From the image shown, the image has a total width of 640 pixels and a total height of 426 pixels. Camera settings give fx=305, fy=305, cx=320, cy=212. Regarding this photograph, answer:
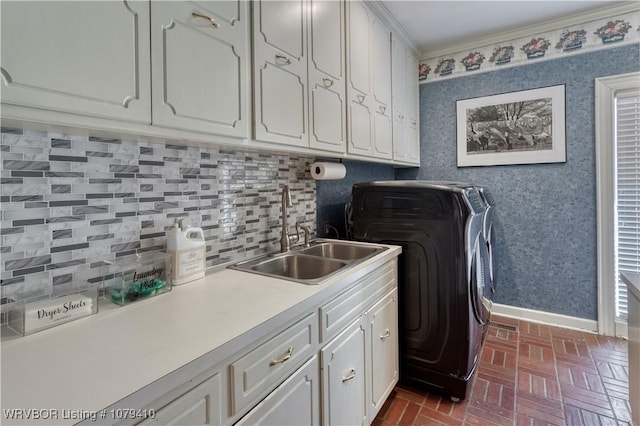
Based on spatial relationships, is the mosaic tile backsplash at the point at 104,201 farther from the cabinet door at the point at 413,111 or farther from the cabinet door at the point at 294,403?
the cabinet door at the point at 413,111

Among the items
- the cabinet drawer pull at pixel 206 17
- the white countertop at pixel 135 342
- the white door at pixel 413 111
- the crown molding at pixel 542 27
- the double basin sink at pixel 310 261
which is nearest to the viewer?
the white countertop at pixel 135 342

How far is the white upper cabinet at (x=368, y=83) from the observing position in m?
1.97

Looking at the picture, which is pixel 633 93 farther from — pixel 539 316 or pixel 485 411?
pixel 485 411

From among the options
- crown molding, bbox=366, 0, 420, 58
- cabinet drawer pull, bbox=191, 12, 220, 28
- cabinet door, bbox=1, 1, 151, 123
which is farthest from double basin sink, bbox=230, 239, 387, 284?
crown molding, bbox=366, 0, 420, 58

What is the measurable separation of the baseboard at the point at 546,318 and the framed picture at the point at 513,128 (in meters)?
1.38

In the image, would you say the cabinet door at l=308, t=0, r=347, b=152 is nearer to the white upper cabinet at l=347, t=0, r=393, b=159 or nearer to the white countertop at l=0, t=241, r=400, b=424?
the white upper cabinet at l=347, t=0, r=393, b=159

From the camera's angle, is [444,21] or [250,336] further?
[444,21]

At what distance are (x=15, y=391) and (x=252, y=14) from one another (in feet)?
4.52

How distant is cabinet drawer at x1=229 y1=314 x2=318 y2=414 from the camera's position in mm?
815

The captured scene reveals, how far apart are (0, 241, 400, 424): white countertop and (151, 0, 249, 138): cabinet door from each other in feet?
1.95

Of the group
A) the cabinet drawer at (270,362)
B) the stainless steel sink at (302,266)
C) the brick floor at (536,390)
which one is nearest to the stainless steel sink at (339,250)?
the stainless steel sink at (302,266)

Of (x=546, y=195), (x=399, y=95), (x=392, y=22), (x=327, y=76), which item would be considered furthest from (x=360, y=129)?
(x=546, y=195)

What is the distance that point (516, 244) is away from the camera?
2.89m

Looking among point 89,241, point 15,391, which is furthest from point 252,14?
point 15,391
